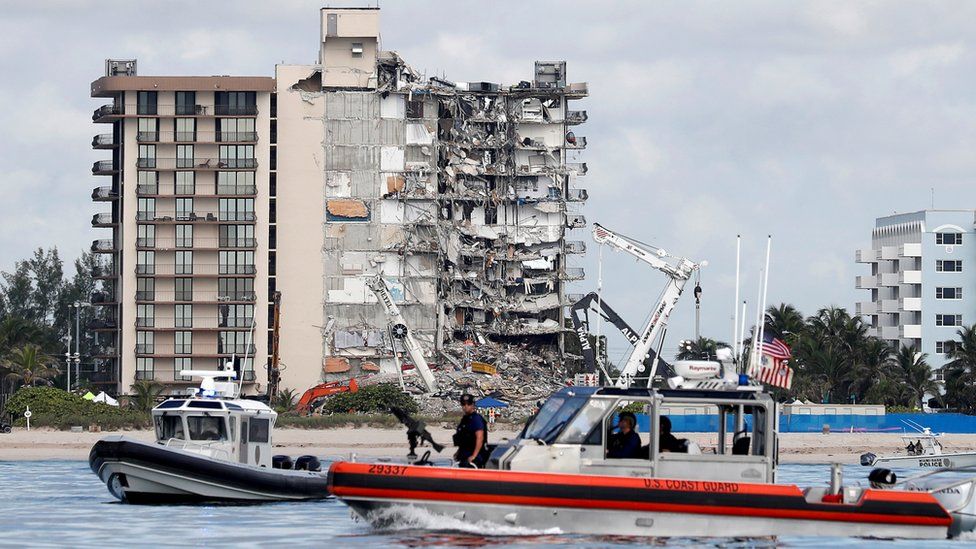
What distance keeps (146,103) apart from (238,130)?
20.4 ft

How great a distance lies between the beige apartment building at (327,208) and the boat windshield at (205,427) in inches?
2857

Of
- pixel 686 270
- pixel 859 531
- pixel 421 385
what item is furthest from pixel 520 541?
pixel 421 385

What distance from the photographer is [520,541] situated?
26.4m

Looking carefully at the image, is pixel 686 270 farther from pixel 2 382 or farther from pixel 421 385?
pixel 2 382

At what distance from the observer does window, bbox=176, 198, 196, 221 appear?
370 feet

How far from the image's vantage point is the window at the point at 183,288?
368 ft

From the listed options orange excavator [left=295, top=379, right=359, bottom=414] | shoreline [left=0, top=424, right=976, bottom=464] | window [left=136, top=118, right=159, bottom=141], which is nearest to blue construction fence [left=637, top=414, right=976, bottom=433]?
shoreline [left=0, top=424, right=976, bottom=464]

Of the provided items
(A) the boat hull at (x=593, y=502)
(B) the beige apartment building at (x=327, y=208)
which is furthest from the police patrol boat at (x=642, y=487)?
(B) the beige apartment building at (x=327, y=208)

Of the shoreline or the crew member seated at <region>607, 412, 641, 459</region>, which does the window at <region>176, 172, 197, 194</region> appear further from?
the crew member seated at <region>607, 412, 641, 459</region>

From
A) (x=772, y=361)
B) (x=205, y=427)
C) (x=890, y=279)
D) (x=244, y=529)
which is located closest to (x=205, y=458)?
(x=205, y=427)

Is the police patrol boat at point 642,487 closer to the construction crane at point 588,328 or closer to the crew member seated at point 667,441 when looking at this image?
the crew member seated at point 667,441

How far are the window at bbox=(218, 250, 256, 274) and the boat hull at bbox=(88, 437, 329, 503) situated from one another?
75.6 meters

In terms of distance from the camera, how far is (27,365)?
102125 mm

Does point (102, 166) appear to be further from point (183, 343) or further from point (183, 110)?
point (183, 343)
